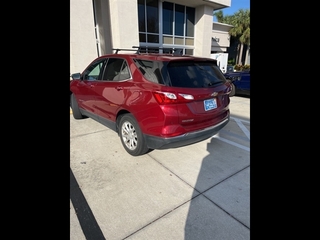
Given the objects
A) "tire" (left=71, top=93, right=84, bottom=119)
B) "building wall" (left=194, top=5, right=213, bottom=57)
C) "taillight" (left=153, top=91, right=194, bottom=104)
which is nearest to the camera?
"taillight" (left=153, top=91, right=194, bottom=104)

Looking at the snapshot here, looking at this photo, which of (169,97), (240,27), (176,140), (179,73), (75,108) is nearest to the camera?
(169,97)

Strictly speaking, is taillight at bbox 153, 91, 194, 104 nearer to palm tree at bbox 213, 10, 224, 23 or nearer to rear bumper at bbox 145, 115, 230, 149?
rear bumper at bbox 145, 115, 230, 149

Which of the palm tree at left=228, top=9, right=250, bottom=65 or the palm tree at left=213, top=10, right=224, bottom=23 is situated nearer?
the palm tree at left=228, top=9, right=250, bottom=65

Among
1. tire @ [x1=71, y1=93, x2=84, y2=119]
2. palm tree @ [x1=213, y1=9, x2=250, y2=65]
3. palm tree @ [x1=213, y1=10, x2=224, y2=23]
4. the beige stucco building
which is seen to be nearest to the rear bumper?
tire @ [x1=71, y1=93, x2=84, y2=119]

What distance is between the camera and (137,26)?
35.7ft

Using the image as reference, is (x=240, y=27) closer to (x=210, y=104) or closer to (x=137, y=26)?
(x=137, y=26)

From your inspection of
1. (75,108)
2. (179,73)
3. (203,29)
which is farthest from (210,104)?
(203,29)

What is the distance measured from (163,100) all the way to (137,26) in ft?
31.3

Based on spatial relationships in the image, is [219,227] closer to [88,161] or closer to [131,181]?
[131,181]

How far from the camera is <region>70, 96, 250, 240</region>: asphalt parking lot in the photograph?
6.70ft

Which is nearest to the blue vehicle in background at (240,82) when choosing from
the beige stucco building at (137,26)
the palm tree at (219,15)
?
the beige stucco building at (137,26)

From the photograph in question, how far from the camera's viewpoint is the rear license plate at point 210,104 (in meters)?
3.07
